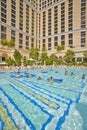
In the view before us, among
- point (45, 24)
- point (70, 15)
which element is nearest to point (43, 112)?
point (70, 15)

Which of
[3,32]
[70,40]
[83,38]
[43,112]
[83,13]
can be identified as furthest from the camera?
[70,40]

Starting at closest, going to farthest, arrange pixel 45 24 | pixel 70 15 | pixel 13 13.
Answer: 1. pixel 13 13
2. pixel 70 15
3. pixel 45 24

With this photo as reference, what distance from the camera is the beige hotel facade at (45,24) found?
59.9 meters

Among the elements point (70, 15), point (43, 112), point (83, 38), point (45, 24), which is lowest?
point (43, 112)

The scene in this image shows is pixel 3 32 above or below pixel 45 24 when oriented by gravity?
below

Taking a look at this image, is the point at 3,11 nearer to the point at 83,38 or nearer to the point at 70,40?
the point at 70,40

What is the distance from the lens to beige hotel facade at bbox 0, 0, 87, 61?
59859mm

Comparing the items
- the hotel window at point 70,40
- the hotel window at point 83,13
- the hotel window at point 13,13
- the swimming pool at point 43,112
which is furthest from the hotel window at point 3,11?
the swimming pool at point 43,112

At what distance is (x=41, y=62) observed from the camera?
5294cm

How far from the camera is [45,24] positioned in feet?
252

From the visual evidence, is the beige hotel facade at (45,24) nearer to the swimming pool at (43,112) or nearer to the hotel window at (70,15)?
the hotel window at (70,15)

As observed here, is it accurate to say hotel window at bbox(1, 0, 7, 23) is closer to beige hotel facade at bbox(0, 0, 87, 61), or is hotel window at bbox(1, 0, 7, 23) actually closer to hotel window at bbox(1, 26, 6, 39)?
beige hotel facade at bbox(0, 0, 87, 61)

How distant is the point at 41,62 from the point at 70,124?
45676 millimetres

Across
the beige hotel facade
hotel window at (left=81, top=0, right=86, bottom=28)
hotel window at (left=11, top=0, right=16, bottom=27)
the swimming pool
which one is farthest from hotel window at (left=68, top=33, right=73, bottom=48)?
the swimming pool
